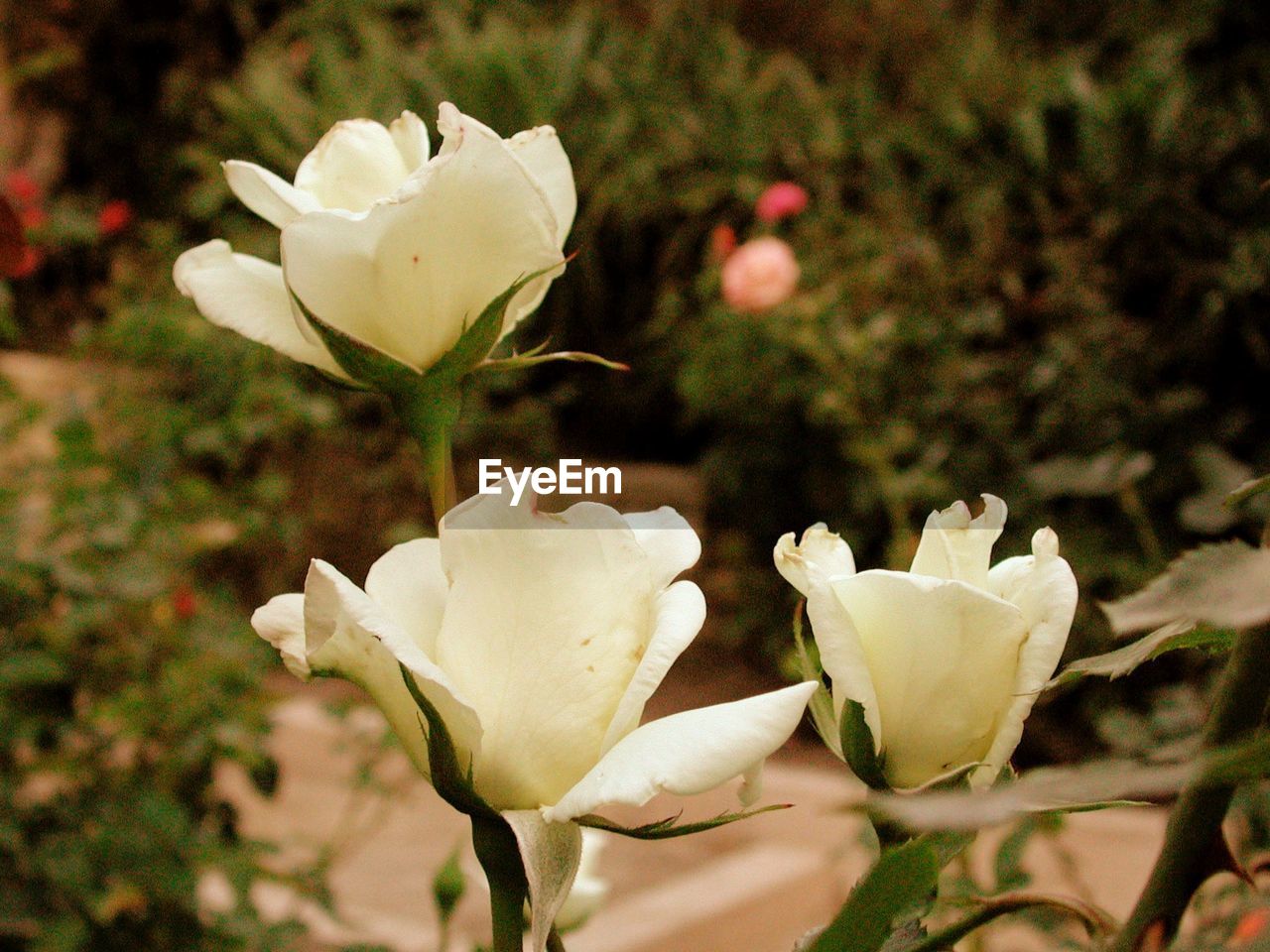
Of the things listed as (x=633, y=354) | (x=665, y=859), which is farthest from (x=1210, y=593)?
(x=633, y=354)

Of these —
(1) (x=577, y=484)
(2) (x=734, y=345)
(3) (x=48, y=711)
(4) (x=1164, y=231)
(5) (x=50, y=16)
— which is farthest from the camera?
(5) (x=50, y=16)

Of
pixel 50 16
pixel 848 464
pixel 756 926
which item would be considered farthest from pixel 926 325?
pixel 50 16

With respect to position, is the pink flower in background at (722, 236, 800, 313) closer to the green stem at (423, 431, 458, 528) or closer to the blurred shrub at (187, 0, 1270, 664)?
the blurred shrub at (187, 0, 1270, 664)

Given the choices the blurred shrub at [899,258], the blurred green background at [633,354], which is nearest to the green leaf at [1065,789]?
the blurred green background at [633,354]

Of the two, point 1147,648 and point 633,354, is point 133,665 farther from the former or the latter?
point 633,354

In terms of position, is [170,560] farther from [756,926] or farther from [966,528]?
[966,528]

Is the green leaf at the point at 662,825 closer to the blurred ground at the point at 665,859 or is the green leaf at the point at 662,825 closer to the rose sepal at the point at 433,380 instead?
the rose sepal at the point at 433,380
